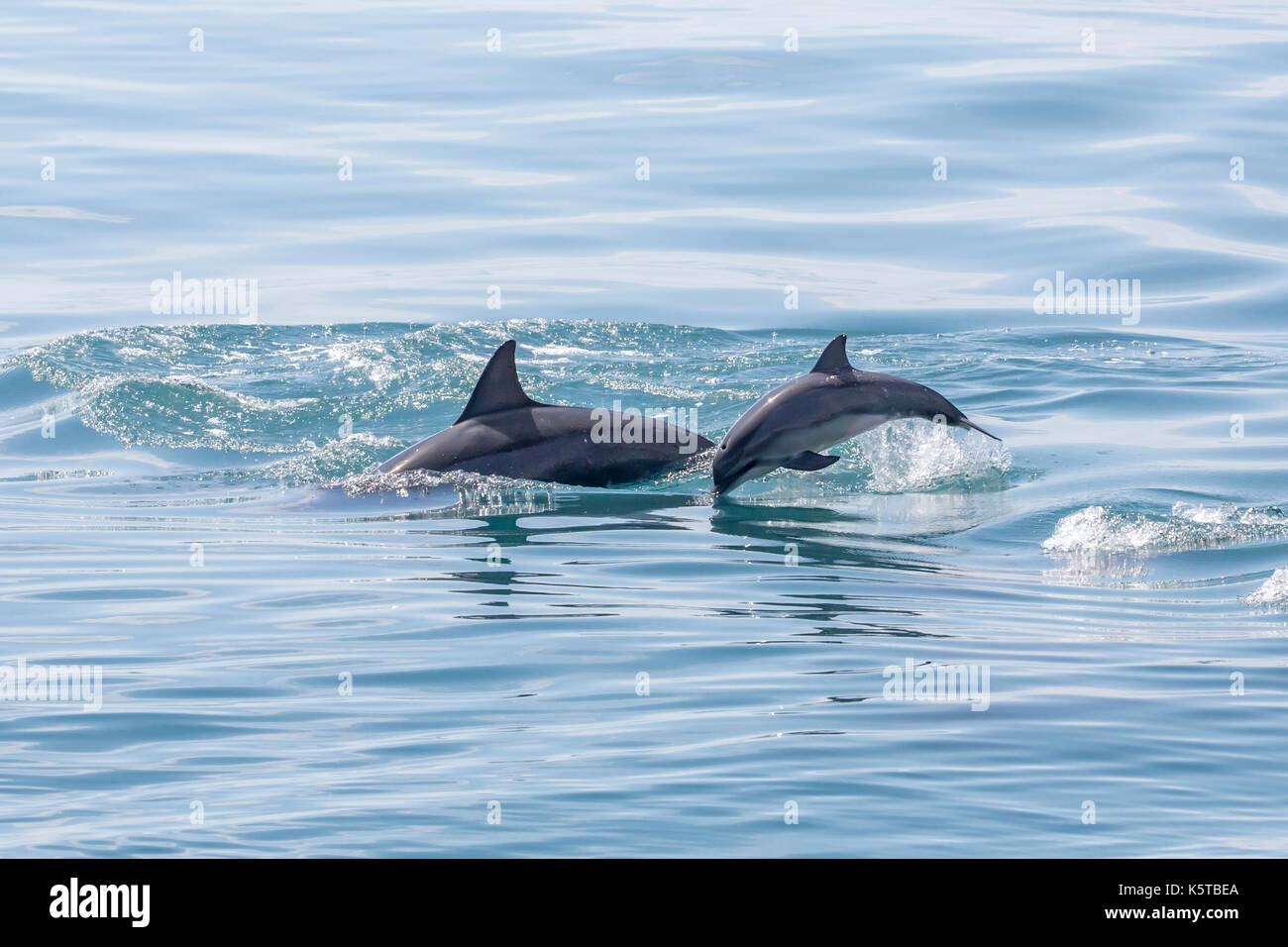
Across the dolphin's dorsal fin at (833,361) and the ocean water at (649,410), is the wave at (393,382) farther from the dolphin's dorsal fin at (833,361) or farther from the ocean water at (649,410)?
the dolphin's dorsal fin at (833,361)

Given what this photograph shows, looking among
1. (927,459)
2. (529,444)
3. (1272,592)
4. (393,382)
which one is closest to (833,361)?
(927,459)

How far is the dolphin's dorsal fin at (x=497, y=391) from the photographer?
16.4 m

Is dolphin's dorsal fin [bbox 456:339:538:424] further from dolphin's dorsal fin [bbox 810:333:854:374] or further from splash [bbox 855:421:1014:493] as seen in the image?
splash [bbox 855:421:1014:493]

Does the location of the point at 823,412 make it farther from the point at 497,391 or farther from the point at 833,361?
the point at 497,391

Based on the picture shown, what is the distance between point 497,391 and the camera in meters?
16.7

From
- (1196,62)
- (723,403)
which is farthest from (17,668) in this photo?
(1196,62)

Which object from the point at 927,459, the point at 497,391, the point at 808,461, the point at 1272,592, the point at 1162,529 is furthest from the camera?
the point at 927,459

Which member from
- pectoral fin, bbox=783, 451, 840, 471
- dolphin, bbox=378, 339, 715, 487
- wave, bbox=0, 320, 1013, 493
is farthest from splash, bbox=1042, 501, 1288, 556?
dolphin, bbox=378, 339, 715, 487

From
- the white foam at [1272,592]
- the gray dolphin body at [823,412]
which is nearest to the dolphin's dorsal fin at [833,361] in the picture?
the gray dolphin body at [823,412]

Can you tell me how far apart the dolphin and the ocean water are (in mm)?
305

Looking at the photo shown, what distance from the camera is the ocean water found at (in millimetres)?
8688

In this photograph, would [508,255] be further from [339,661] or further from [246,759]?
[246,759]

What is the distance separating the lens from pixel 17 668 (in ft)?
35.8

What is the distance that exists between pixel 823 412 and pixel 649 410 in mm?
5385
